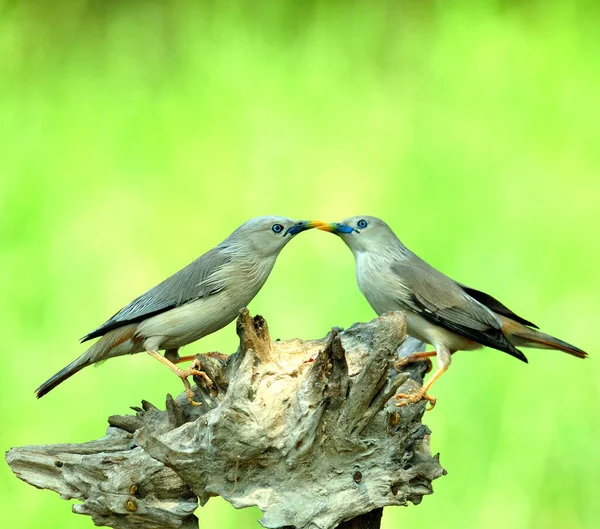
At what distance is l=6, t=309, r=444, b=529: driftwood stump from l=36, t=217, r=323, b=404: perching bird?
1.08ft

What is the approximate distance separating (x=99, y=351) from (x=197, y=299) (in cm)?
52

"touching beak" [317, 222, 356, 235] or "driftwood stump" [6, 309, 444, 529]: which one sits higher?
"touching beak" [317, 222, 356, 235]

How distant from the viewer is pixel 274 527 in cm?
309

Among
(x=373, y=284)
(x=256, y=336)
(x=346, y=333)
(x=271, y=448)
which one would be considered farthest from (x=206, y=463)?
(x=373, y=284)

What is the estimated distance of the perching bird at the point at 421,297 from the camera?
13.2 ft

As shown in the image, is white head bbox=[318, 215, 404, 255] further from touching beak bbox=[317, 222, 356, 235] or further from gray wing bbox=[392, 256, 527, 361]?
gray wing bbox=[392, 256, 527, 361]

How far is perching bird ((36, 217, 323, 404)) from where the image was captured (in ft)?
12.6

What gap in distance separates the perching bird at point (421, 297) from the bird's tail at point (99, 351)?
3.39 feet

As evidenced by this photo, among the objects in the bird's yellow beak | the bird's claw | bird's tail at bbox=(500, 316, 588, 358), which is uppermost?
the bird's yellow beak

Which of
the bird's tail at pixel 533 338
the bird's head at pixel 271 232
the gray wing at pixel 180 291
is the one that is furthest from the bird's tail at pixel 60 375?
the bird's tail at pixel 533 338

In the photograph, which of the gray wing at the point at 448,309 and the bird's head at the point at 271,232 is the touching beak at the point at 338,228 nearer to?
the bird's head at the point at 271,232

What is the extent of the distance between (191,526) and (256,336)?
0.82m

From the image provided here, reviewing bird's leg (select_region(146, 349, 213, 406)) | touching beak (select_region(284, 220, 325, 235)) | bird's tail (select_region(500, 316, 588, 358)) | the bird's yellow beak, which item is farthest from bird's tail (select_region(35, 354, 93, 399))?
bird's tail (select_region(500, 316, 588, 358))

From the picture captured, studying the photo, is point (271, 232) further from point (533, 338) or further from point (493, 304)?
point (533, 338)
